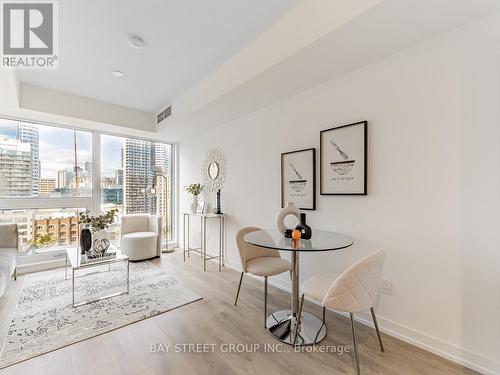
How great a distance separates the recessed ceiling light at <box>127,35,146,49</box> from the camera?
7.17ft

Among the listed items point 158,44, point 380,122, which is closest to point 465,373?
point 380,122

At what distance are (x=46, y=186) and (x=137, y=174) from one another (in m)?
1.40

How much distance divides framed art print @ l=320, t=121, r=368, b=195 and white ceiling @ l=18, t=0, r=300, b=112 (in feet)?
3.89

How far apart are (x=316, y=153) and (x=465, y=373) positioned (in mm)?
2020

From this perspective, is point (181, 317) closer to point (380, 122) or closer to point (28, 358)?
point (28, 358)

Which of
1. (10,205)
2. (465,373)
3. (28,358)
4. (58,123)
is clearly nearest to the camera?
(465,373)

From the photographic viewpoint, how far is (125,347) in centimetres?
177

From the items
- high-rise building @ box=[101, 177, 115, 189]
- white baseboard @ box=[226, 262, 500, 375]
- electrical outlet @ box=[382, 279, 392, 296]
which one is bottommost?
white baseboard @ box=[226, 262, 500, 375]

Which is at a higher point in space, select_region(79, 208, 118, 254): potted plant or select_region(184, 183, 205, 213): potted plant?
select_region(184, 183, 205, 213): potted plant

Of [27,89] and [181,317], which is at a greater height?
[27,89]

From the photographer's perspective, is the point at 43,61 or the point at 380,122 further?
the point at 43,61

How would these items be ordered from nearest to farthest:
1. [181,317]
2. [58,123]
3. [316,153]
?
[181,317] < [316,153] < [58,123]
